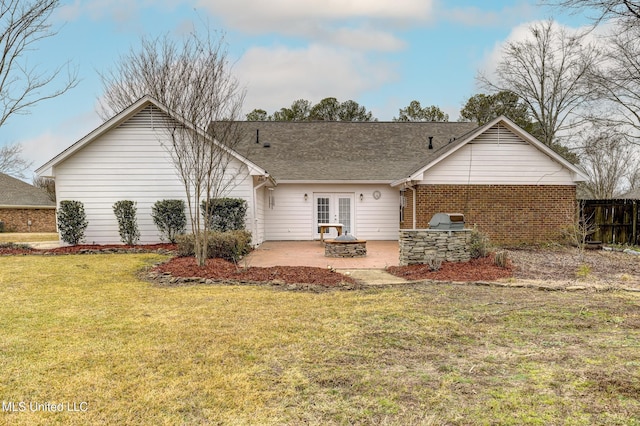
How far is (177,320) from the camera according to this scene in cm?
585

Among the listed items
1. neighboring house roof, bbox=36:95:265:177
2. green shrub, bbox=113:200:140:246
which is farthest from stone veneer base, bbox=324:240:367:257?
green shrub, bbox=113:200:140:246

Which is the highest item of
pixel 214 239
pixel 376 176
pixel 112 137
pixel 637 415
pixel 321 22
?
pixel 321 22

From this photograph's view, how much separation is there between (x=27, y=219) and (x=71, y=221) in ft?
63.3

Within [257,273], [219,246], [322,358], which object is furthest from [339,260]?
[322,358]

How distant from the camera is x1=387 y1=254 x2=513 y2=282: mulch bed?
900 cm

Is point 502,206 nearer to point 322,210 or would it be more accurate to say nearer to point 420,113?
point 322,210

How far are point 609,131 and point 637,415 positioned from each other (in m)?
22.5

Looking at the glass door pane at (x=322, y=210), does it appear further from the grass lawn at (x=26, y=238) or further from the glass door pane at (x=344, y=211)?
the grass lawn at (x=26, y=238)

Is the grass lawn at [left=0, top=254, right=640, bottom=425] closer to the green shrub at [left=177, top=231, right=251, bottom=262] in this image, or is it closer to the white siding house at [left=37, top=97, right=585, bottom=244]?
the green shrub at [left=177, top=231, right=251, bottom=262]

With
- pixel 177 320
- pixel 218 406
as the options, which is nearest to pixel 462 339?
pixel 218 406

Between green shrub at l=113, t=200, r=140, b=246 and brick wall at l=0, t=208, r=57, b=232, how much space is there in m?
19.6

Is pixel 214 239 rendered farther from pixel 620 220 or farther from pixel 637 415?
pixel 620 220

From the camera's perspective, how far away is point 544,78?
28.8m

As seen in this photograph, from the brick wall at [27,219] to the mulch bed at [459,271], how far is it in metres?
28.5
